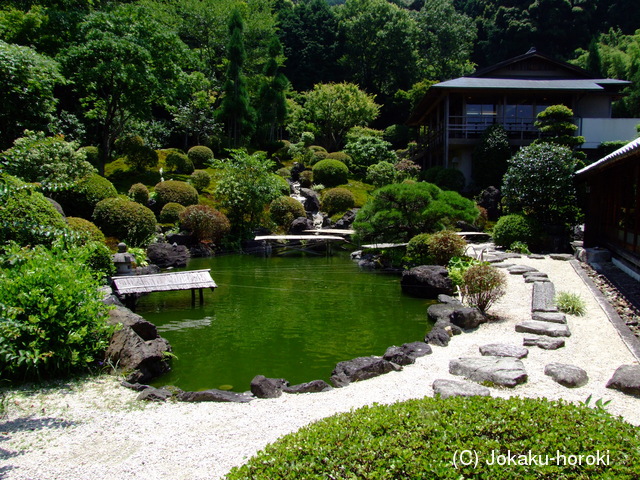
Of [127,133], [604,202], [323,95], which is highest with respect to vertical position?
[323,95]

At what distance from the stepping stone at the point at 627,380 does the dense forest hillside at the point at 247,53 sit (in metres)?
8.26

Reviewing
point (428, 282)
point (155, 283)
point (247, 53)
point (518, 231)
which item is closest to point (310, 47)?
point (247, 53)

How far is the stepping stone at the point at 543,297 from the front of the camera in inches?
318

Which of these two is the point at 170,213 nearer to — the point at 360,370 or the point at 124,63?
the point at 124,63

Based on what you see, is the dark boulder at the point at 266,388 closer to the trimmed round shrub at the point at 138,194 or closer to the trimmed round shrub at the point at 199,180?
the trimmed round shrub at the point at 138,194

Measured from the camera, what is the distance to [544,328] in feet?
23.0

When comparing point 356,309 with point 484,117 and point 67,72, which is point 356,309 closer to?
point 67,72

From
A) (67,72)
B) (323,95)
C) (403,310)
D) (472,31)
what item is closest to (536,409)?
(403,310)

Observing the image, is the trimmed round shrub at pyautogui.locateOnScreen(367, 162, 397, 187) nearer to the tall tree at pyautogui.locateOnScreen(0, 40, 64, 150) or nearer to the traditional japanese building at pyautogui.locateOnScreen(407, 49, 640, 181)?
the traditional japanese building at pyautogui.locateOnScreen(407, 49, 640, 181)

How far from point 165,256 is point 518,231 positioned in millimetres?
11183

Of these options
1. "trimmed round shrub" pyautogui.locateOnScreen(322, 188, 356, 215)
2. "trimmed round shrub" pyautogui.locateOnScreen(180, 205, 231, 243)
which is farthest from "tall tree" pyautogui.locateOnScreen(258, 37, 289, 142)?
"trimmed round shrub" pyautogui.locateOnScreen(180, 205, 231, 243)

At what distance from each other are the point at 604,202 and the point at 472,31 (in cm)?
3324

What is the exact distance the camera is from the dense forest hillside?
19578 millimetres

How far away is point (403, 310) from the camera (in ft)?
32.4
